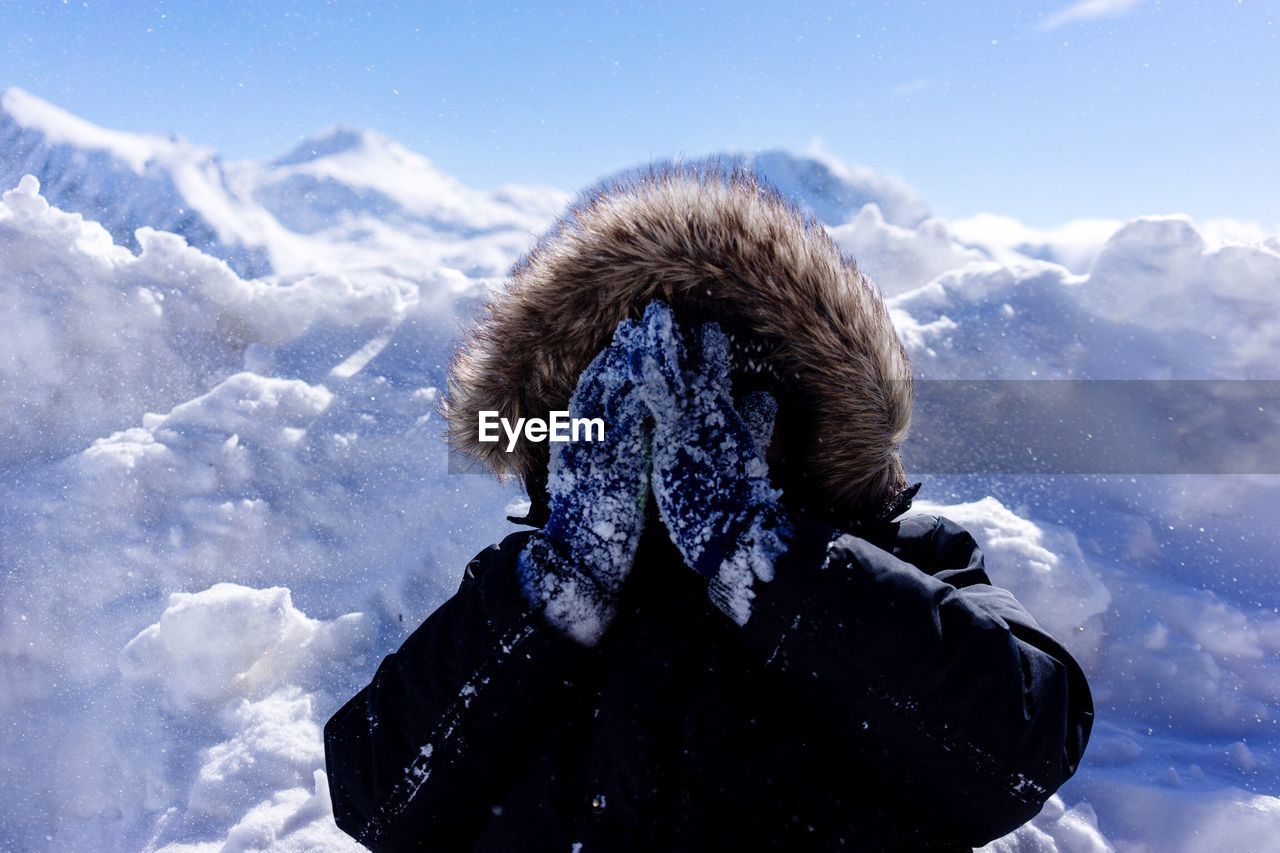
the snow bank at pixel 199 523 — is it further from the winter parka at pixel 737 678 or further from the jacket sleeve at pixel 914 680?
the jacket sleeve at pixel 914 680

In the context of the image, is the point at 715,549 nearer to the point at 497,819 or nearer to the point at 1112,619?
the point at 497,819

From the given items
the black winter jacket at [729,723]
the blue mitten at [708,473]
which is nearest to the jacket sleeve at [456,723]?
the black winter jacket at [729,723]

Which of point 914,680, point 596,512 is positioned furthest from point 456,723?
point 914,680

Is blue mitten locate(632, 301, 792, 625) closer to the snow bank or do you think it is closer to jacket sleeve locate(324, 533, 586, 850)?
jacket sleeve locate(324, 533, 586, 850)

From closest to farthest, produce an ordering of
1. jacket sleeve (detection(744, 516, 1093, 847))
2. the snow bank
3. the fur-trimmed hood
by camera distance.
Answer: jacket sleeve (detection(744, 516, 1093, 847))
the fur-trimmed hood
the snow bank

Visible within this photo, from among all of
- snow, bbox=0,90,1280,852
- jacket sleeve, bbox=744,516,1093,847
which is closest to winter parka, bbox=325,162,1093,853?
jacket sleeve, bbox=744,516,1093,847

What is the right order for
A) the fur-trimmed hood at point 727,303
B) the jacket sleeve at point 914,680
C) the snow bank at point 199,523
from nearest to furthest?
the jacket sleeve at point 914,680 < the fur-trimmed hood at point 727,303 < the snow bank at point 199,523

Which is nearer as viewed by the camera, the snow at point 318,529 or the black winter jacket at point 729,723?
the black winter jacket at point 729,723
